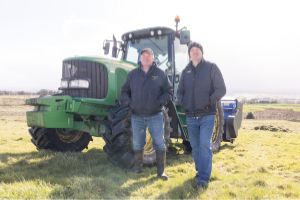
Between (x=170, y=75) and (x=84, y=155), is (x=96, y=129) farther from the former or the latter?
(x=170, y=75)

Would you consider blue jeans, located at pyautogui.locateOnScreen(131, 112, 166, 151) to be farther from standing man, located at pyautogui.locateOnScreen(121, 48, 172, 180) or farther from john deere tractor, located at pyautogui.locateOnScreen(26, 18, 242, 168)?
john deere tractor, located at pyautogui.locateOnScreen(26, 18, 242, 168)

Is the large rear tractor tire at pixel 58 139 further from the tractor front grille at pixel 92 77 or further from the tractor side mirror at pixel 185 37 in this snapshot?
the tractor side mirror at pixel 185 37

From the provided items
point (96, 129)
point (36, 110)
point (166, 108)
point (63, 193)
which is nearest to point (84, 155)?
point (96, 129)

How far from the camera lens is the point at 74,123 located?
334 inches

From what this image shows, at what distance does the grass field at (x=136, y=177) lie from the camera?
5.89m

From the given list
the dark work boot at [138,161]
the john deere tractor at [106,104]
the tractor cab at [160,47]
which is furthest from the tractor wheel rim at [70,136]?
the dark work boot at [138,161]

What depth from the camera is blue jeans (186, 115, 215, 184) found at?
20.8ft

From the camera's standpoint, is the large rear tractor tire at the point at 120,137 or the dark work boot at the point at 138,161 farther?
the large rear tractor tire at the point at 120,137

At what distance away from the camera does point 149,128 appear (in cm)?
685

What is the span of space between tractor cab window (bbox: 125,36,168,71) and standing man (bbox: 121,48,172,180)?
8.12 ft

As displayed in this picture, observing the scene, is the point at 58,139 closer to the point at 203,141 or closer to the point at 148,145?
the point at 148,145

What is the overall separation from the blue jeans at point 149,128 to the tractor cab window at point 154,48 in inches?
105

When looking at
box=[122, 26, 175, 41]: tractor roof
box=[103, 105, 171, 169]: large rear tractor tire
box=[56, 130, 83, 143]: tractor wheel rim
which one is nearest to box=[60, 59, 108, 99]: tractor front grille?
box=[103, 105, 171, 169]: large rear tractor tire

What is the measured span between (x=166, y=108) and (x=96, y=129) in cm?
159
